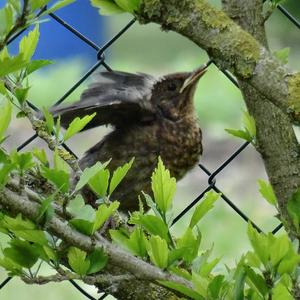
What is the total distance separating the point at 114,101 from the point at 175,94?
33 centimetres

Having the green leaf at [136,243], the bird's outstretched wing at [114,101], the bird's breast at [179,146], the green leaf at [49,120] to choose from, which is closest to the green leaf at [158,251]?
the green leaf at [136,243]

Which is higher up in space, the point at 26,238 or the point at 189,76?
the point at 189,76

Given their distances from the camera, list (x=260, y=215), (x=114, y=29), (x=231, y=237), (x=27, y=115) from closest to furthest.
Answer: (x=27, y=115), (x=231, y=237), (x=260, y=215), (x=114, y=29)

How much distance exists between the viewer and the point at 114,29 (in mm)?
6484

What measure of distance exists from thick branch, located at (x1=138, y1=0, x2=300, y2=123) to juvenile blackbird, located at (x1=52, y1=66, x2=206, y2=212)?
1.73ft

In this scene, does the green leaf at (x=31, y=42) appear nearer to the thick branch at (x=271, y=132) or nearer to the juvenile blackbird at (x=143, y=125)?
the thick branch at (x=271, y=132)

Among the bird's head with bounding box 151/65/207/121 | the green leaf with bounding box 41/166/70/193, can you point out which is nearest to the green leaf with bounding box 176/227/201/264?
the green leaf with bounding box 41/166/70/193

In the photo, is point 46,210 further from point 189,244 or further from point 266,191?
point 266,191

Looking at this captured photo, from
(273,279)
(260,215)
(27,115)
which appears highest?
(260,215)

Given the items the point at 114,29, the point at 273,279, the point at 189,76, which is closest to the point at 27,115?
the point at 273,279

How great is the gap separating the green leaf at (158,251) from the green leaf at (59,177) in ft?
0.35

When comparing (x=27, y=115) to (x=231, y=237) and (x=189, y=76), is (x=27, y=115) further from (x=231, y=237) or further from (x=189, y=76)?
(x=231, y=237)

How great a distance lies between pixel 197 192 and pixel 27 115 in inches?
105

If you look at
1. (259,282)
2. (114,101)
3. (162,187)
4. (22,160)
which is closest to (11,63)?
(22,160)
